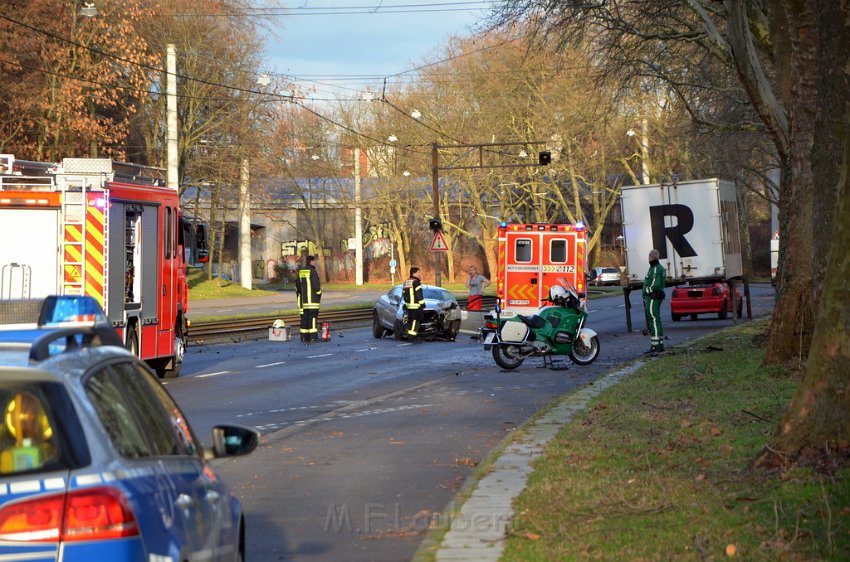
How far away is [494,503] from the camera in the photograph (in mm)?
8820

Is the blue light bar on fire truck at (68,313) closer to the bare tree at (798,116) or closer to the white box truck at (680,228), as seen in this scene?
the bare tree at (798,116)

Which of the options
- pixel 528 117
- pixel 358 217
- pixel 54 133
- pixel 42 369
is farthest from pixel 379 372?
pixel 358 217

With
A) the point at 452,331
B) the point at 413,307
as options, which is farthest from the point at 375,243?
the point at 413,307

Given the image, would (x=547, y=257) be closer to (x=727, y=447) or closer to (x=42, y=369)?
(x=727, y=447)

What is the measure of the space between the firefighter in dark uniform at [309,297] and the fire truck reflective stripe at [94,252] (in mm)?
9973

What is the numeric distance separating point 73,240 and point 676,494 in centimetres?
1148

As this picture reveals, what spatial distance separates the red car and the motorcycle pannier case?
1397 centimetres

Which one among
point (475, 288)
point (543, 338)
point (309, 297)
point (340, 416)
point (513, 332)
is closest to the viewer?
point (340, 416)

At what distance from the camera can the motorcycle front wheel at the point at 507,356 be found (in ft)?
71.3

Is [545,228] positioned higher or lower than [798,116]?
lower

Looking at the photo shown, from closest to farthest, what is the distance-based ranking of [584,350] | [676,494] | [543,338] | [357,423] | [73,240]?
[676,494] → [357,423] → [73,240] → [543,338] → [584,350]

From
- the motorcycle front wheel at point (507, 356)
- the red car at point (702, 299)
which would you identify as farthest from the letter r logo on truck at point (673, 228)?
the motorcycle front wheel at point (507, 356)

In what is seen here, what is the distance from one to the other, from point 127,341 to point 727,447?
10.8 m

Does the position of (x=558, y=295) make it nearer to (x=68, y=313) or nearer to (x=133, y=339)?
(x=133, y=339)
